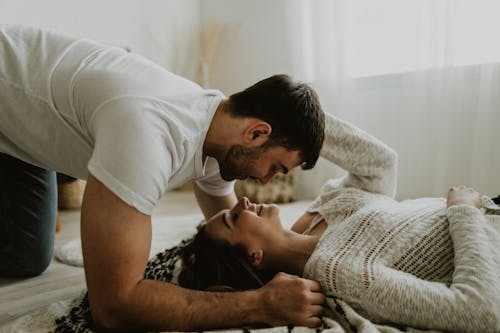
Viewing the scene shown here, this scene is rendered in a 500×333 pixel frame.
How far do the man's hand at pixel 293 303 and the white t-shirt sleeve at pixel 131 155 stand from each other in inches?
13.8

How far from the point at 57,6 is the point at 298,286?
3205mm

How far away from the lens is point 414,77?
113 inches

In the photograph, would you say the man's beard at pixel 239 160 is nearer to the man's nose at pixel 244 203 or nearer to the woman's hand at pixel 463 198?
the man's nose at pixel 244 203

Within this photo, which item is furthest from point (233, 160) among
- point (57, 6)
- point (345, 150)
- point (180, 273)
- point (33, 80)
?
point (57, 6)

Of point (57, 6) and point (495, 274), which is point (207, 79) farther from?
point (495, 274)

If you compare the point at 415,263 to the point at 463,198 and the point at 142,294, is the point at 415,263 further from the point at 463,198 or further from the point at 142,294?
the point at 142,294

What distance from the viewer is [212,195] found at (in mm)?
1667

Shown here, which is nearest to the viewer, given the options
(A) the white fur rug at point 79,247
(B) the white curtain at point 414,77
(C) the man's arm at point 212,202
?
(A) the white fur rug at point 79,247

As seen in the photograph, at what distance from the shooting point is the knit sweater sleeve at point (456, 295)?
37.3 inches

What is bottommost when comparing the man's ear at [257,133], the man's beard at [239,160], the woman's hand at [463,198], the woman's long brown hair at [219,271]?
the woman's long brown hair at [219,271]

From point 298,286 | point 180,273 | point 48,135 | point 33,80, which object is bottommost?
point 180,273

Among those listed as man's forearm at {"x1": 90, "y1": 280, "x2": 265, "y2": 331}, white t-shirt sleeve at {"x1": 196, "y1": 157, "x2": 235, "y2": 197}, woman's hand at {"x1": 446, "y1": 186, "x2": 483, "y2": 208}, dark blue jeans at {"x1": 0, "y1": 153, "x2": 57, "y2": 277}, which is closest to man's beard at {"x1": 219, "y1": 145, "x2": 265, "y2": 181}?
white t-shirt sleeve at {"x1": 196, "y1": 157, "x2": 235, "y2": 197}

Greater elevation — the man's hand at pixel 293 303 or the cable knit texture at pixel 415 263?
the cable knit texture at pixel 415 263

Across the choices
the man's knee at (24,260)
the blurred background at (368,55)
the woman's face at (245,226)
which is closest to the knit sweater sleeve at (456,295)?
the woman's face at (245,226)
